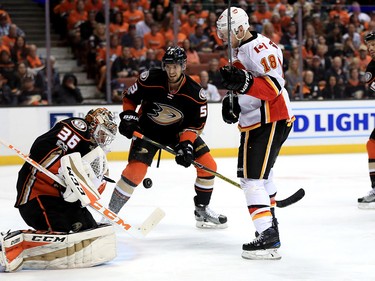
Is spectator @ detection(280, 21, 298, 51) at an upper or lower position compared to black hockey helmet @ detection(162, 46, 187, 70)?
lower

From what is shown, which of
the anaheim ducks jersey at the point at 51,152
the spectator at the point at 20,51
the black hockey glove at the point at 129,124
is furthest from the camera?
the spectator at the point at 20,51

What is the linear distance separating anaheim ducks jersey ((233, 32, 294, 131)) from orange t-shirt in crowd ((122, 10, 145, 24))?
5.44m

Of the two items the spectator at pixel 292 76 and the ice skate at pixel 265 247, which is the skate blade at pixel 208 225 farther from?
the spectator at pixel 292 76

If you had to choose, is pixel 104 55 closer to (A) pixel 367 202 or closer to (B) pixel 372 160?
(B) pixel 372 160

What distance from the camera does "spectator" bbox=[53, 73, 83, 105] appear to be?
8648 mm

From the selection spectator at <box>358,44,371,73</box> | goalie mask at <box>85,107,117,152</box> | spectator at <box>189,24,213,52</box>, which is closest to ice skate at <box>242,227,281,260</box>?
goalie mask at <box>85,107,117,152</box>

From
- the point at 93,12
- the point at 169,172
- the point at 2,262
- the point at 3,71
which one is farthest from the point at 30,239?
the point at 93,12

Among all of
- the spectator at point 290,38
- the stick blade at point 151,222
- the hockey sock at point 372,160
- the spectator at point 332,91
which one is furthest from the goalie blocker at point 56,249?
the spectator at point 290,38

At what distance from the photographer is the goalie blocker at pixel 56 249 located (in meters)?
3.74

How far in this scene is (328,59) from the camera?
386 inches

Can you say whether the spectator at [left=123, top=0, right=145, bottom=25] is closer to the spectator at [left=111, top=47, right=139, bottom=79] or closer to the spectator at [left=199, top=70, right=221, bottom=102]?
the spectator at [left=111, top=47, right=139, bottom=79]

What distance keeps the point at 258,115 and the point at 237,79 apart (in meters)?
0.33

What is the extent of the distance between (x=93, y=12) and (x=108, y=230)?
18.6 feet

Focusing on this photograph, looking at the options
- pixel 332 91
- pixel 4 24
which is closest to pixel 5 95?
pixel 4 24
